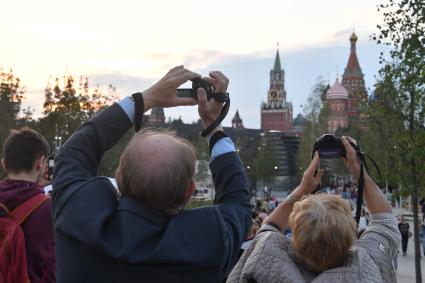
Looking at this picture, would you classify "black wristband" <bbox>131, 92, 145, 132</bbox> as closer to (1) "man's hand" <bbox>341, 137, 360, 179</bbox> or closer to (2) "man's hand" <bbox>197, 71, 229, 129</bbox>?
(2) "man's hand" <bbox>197, 71, 229, 129</bbox>

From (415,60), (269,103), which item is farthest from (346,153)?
(269,103)

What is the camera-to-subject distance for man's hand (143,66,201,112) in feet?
7.56

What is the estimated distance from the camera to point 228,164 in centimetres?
237

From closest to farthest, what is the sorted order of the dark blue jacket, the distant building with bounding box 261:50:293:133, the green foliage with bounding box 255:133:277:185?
the dark blue jacket → the green foliage with bounding box 255:133:277:185 → the distant building with bounding box 261:50:293:133

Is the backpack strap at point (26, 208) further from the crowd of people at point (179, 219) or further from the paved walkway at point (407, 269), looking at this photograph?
the paved walkway at point (407, 269)

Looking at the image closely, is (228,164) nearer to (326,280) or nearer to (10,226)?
(326,280)

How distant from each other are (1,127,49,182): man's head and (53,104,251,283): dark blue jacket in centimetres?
153

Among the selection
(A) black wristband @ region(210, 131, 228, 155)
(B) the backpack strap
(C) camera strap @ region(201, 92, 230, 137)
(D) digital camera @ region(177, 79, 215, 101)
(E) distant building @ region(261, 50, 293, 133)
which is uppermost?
(E) distant building @ region(261, 50, 293, 133)

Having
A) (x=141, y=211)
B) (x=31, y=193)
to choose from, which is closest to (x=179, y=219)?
(x=141, y=211)

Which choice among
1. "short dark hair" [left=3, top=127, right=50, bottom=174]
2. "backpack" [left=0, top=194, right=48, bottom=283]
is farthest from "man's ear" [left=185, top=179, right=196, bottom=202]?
"short dark hair" [left=3, top=127, right=50, bottom=174]

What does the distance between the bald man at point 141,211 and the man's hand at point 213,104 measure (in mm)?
70

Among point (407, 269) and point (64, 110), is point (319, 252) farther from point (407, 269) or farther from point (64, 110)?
point (64, 110)

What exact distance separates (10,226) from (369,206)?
195cm

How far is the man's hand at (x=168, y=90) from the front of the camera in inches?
90.7
